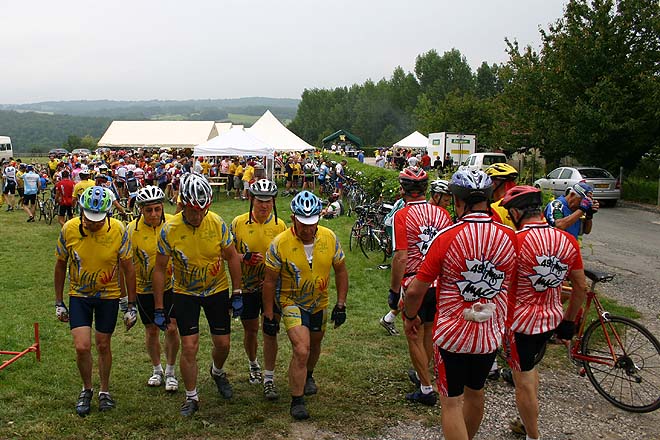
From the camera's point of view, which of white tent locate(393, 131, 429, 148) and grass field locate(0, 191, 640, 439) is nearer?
grass field locate(0, 191, 640, 439)

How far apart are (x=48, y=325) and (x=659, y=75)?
78.9ft

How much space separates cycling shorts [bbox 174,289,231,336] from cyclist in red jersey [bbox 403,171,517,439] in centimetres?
200

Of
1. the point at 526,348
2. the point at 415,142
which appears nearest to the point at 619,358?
the point at 526,348

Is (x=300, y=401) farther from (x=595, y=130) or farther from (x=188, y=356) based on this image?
(x=595, y=130)

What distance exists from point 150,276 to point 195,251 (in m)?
0.93

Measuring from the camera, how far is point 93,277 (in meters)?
5.11

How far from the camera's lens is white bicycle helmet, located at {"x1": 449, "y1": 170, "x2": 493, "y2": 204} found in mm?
3723

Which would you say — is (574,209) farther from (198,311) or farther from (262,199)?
(198,311)

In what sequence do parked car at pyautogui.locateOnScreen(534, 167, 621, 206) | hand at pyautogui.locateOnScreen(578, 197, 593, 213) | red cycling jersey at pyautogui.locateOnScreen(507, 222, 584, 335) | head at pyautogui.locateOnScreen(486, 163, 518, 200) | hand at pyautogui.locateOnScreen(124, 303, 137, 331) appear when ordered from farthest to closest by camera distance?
parked car at pyautogui.locateOnScreen(534, 167, 621, 206) → hand at pyautogui.locateOnScreen(578, 197, 593, 213) → head at pyautogui.locateOnScreen(486, 163, 518, 200) → hand at pyautogui.locateOnScreen(124, 303, 137, 331) → red cycling jersey at pyautogui.locateOnScreen(507, 222, 584, 335)

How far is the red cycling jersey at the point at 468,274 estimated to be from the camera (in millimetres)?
3627

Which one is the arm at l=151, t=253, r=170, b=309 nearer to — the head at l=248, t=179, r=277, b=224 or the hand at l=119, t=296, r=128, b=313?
the hand at l=119, t=296, r=128, b=313

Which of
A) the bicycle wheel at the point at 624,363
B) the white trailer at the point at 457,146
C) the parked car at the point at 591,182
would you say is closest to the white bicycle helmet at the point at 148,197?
the bicycle wheel at the point at 624,363

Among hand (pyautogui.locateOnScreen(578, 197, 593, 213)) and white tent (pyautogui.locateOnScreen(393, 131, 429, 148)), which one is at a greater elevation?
white tent (pyautogui.locateOnScreen(393, 131, 429, 148))

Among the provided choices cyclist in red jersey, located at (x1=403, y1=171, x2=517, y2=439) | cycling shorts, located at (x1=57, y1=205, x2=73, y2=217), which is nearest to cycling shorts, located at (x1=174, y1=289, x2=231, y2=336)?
cyclist in red jersey, located at (x1=403, y1=171, x2=517, y2=439)
